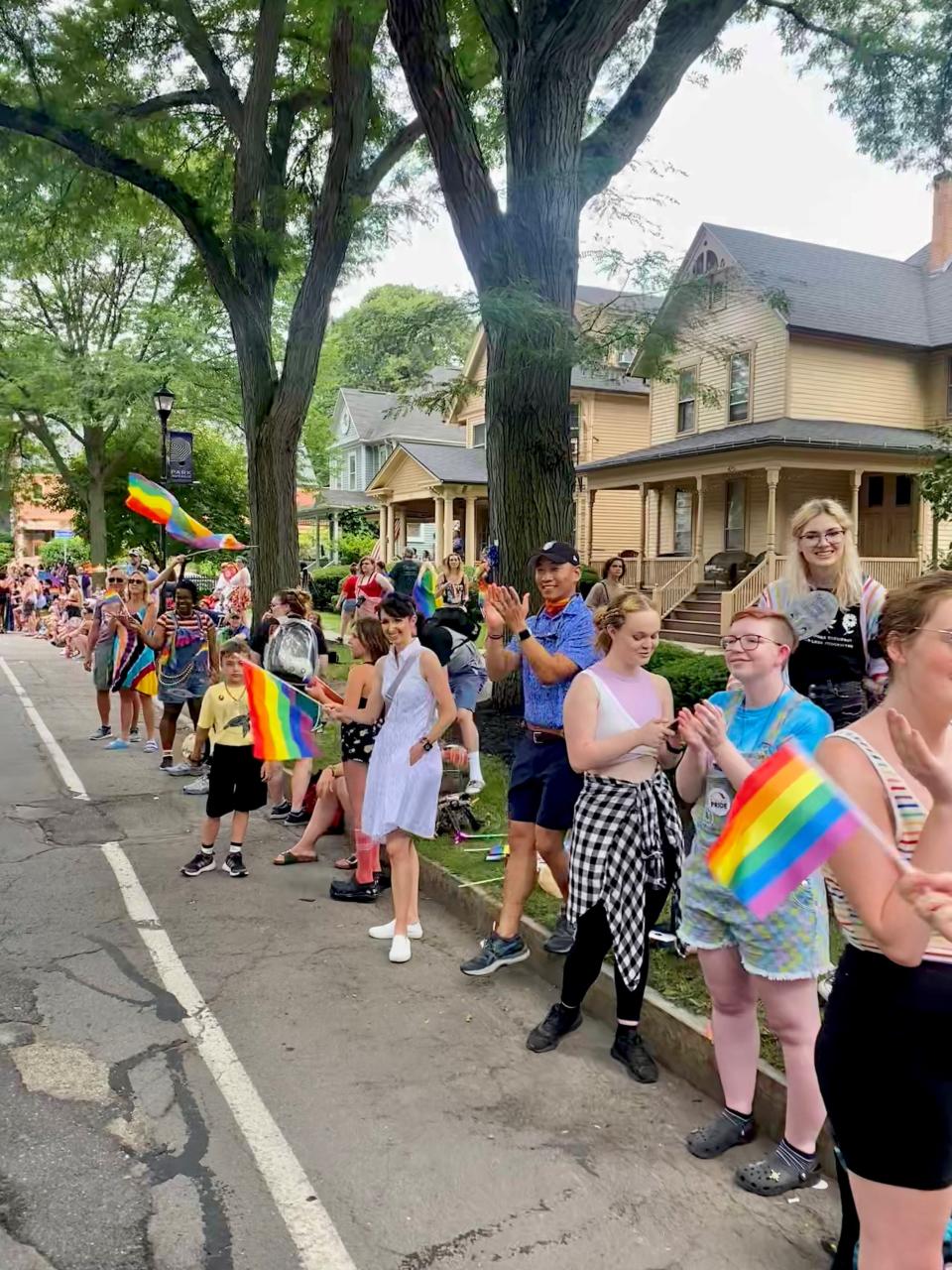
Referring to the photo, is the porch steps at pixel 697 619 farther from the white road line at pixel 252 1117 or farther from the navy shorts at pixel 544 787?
the white road line at pixel 252 1117

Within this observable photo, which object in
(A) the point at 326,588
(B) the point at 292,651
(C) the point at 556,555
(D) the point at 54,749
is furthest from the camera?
(A) the point at 326,588

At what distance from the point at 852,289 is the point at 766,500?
601 cm

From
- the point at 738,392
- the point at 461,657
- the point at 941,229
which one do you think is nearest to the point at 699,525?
the point at 738,392

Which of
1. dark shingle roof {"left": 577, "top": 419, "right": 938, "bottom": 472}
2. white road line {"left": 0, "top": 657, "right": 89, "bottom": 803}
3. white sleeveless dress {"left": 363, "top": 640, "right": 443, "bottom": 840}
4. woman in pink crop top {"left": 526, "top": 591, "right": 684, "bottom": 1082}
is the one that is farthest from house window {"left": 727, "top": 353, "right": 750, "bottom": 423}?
woman in pink crop top {"left": 526, "top": 591, "right": 684, "bottom": 1082}

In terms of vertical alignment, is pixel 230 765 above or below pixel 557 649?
below

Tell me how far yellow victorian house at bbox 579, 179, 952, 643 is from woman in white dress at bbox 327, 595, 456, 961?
14.4m

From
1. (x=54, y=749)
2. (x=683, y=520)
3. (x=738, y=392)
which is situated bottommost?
(x=54, y=749)

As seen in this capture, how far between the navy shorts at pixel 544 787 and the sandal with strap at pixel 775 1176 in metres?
1.60

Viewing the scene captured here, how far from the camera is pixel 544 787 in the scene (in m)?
4.36

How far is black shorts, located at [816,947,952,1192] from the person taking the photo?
1.72 meters

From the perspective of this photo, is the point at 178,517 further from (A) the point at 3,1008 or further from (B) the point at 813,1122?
(B) the point at 813,1122

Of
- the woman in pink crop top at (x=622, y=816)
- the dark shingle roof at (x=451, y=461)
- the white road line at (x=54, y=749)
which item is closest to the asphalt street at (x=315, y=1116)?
the woman in pink crop top at (x=622, y=816)

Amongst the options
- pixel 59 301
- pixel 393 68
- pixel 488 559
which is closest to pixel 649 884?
pixel 488 559

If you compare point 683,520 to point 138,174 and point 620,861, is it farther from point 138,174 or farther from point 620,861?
point 620,861
